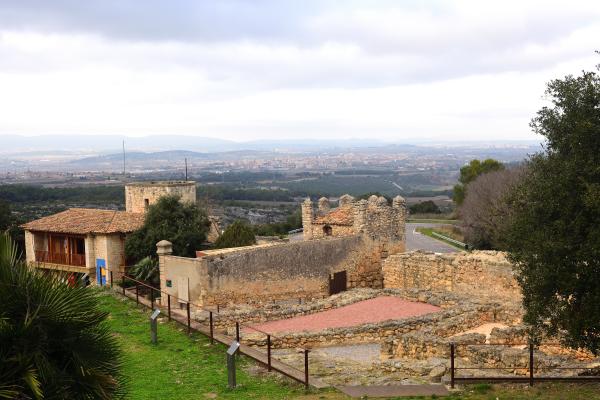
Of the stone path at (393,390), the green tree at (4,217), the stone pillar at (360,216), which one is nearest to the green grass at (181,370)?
the stone path at (393,390)

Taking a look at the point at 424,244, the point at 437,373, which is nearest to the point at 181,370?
the point at 437,373

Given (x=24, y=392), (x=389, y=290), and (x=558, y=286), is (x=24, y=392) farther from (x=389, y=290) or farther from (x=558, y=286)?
(x=389, y=290)

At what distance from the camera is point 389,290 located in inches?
950

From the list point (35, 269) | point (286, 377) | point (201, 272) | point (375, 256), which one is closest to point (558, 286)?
point (286, 377)

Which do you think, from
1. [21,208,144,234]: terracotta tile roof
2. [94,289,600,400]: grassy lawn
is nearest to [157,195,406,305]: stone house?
[94,289,600,400]: grassy lawn

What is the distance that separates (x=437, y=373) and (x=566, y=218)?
4534mm

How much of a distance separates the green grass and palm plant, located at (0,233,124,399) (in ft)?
5.53

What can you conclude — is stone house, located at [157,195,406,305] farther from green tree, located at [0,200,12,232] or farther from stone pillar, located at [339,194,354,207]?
green tree, located at [0,200,12,232]

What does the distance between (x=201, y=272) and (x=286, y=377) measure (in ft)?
30.6

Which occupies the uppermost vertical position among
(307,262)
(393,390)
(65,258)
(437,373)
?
(307,262)

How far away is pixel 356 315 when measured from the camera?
68.5 feet

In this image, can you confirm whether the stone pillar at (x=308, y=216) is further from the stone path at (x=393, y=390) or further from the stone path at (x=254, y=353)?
the stone path at (x=393, y=390)

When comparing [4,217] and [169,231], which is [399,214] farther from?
[4,217]

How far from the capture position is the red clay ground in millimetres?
19062
